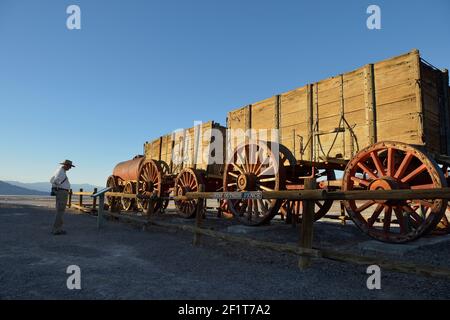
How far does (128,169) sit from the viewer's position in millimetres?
15320

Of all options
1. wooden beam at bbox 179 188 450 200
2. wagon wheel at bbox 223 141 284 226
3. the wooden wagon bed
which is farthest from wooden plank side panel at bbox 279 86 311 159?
wooden beam at bbox 179 188 450 200

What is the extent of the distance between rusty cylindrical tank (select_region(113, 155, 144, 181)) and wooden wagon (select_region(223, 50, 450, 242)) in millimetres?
7905

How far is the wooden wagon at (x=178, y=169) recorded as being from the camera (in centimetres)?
1041

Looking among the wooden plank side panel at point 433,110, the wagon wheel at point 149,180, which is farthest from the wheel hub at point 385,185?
the wagon wheel at point 149,180

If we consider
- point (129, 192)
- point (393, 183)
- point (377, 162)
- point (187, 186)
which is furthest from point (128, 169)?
point (393, 183)

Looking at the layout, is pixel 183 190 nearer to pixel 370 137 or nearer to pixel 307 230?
pixel 370 137

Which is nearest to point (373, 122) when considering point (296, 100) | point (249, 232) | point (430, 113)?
point (430, 113)

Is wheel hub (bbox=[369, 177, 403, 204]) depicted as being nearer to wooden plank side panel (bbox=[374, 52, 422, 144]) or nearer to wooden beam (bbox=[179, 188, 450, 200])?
wooden plank side panel (bbox=[374, 52, 422, 144])

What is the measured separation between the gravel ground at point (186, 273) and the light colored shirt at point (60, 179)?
4.93 feet

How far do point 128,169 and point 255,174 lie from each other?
9.59 m

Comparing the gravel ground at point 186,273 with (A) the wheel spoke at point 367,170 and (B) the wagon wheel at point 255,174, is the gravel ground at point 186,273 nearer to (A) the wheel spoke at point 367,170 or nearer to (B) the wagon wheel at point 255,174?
(B) the wagon wheel at point 255,174

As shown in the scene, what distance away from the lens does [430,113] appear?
5574mm
